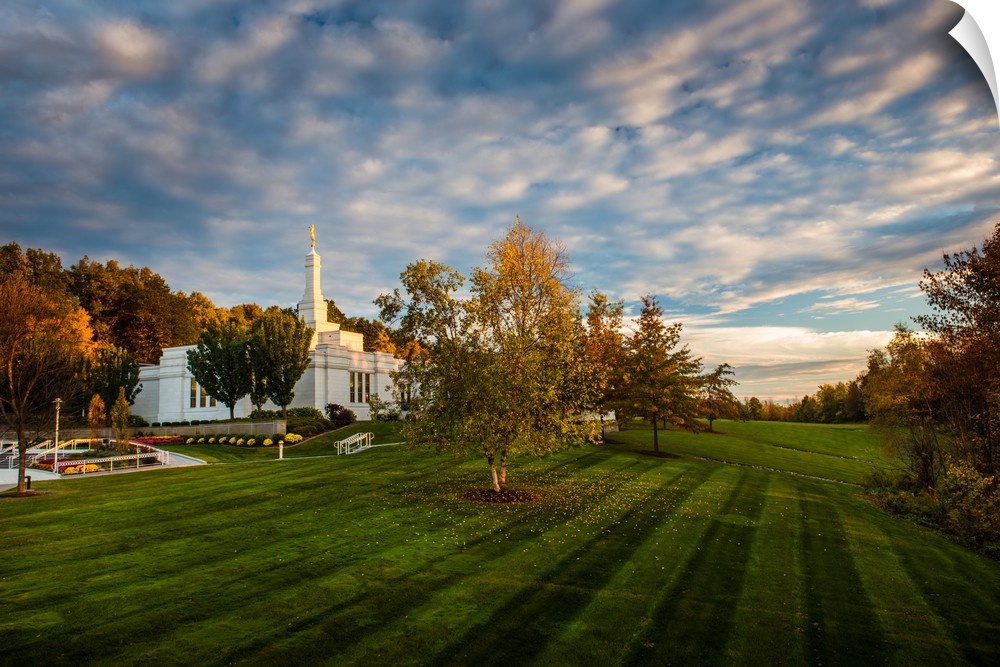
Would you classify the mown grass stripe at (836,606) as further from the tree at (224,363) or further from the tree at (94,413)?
the tree at (94,413)

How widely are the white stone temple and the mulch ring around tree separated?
27.5 m

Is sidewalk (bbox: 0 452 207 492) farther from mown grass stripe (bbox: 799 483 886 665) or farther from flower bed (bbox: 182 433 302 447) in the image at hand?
mown grass stripe (bbox: 799 483 886 665)

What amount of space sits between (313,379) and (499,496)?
30.7m

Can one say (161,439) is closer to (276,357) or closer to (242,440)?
(242,440)

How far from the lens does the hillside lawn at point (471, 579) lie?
8.16m

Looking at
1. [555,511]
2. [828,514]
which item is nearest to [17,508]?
A: [555,511]

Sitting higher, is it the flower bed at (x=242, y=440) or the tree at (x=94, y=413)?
the tree at (x=94, y=413)

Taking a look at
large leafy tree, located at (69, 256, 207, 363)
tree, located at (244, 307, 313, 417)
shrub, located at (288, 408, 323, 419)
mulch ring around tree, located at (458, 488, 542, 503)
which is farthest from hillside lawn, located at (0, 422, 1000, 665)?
large leafy tree, located at (69, 256, 207, 363)

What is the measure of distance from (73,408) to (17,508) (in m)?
25.0

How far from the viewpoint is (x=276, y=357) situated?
39094 millimetres

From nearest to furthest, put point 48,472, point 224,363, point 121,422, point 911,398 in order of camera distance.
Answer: point 911,398 < point 48,472 < point 121,422 < point 224,363

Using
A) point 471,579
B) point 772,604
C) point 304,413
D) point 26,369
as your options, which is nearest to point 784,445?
point 304,413

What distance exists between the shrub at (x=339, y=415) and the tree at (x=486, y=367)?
24761mm

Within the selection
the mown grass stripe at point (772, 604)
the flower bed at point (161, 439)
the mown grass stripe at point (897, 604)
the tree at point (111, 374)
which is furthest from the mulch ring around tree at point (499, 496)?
the tree at point (111, 374)
